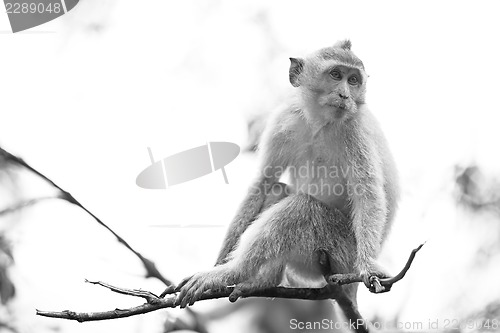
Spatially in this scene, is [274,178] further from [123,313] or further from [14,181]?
[14,181]

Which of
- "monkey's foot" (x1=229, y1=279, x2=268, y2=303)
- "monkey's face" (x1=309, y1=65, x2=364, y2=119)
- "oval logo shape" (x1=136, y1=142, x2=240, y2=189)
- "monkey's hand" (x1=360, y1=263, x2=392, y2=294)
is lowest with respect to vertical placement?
"monkey's foot" (x1=229, y1=279, x2=268, y2=303)

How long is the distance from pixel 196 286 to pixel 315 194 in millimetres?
1406

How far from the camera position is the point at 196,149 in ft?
24.7

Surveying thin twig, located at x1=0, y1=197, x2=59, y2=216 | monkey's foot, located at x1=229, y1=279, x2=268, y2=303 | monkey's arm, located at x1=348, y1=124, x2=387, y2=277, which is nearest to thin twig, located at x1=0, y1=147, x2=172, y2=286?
thin twig, located at x1=0, y1=197, x2=59, y2=216

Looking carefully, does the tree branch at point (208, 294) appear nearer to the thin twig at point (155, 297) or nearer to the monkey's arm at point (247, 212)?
the thin twig at point (155, 297)

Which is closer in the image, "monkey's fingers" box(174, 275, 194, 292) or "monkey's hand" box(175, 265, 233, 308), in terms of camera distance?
"monkey's hand" box(175, 265, 233, 308)

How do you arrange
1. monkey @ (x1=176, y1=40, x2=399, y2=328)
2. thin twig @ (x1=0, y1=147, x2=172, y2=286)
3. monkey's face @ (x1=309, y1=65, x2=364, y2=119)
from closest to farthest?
1. monkey @ (x1=176, y1=40, x2=399, y2=328)
2. monkey's face @ (x1=309, y1=65, x2=364, y2=119)
3. thin twig @ (x1=0, y1=147, x2=172, y2=286)

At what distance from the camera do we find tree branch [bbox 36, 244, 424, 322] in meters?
3.98

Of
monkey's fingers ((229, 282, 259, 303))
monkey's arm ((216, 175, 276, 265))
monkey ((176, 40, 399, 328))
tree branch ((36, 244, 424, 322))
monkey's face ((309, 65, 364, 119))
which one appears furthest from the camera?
monkey's arm ((216, 175, 276, 265))

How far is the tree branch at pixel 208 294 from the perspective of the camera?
3.98 metres

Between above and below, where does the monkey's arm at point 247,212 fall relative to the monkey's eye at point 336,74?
below

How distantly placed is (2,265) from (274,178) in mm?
3059

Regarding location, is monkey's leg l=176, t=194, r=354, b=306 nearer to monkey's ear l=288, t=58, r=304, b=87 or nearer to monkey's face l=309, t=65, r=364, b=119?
monkey's face l=309, t=65, r=364, b=119

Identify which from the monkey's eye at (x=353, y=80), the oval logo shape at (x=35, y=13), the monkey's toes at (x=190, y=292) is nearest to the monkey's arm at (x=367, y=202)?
the monkey's eye at (x=353, y=80)
